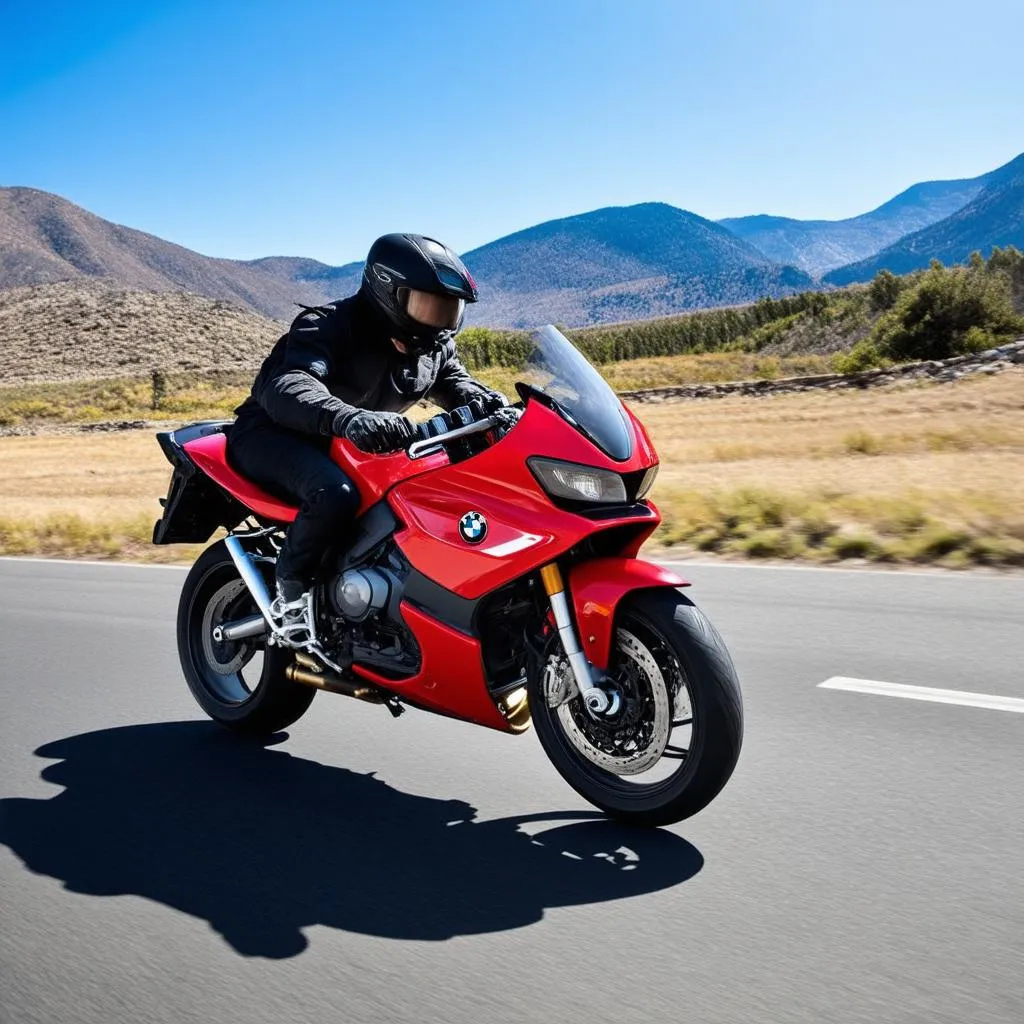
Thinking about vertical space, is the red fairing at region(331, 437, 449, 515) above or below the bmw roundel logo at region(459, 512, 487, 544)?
above

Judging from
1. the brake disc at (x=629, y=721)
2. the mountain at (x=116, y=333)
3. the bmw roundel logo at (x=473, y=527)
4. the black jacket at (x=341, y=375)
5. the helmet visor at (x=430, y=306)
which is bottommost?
the brake disc at (x=629, y=721)

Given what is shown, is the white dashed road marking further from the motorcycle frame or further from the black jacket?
the black jacket

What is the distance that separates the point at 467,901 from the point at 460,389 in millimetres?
2176

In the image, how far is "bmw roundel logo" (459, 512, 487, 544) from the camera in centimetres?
374

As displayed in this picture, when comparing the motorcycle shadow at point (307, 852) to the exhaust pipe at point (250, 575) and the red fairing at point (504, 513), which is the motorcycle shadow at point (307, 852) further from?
the red fairing at point (504, 513)

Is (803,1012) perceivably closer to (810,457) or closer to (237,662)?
(237,662)

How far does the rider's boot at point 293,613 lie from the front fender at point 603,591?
1.13 meters

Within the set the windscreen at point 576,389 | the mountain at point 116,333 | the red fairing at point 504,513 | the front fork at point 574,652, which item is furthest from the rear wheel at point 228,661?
the mountain at point 116,333

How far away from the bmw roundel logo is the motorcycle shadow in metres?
0.88

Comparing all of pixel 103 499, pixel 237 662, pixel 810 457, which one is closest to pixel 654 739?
pixel 237 662

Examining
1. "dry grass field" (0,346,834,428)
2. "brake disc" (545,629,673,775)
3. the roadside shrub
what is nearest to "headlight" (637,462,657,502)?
"brake disc" (545,629,673,775)

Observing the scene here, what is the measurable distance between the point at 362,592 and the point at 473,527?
0.52m

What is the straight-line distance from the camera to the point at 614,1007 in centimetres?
262

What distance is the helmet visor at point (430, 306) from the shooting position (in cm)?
421
